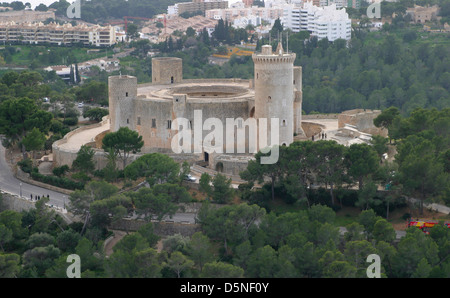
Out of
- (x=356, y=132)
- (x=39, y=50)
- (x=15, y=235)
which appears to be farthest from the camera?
(x=39, y=50)

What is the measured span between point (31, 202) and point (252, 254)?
16.1 m

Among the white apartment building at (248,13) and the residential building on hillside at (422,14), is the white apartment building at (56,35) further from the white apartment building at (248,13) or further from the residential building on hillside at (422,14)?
the residential building on hillside at (422,14)

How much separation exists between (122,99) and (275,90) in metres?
10.9

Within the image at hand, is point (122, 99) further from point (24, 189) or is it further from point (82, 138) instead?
point (24, 189)

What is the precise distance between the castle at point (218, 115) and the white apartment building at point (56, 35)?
261 ft

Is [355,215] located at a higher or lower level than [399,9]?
lower

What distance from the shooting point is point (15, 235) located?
5325 centimetres

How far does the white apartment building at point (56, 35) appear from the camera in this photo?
471 feet

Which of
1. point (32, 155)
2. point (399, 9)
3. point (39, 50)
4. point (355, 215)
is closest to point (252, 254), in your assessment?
point (355, 215)

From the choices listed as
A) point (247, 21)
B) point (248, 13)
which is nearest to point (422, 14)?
point (247, 21)

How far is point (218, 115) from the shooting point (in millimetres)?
63312

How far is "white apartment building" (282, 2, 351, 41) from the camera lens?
142m

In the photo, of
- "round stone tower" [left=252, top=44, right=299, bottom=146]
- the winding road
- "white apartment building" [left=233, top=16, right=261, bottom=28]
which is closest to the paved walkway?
the winding road

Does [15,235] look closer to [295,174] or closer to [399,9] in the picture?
[295,174]
